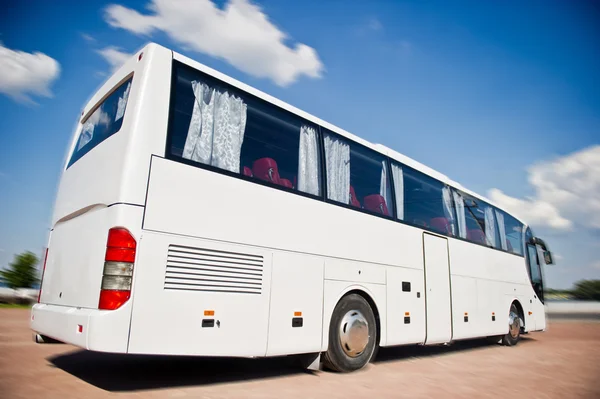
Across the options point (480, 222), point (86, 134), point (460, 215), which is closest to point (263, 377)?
point (86, 134)

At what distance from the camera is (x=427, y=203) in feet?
28.7

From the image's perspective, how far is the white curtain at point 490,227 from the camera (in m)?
10.9

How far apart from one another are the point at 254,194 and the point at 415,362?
16.1 feet

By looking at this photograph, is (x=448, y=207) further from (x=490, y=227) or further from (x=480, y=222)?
(x=490, y=227)

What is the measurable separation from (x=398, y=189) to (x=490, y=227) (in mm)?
4539

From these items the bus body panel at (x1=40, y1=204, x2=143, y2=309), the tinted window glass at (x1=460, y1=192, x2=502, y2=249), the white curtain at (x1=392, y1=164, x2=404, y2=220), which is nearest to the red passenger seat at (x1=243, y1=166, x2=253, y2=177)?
the bus body panel at (x1=40, y1=204, x2=143, y2=309)

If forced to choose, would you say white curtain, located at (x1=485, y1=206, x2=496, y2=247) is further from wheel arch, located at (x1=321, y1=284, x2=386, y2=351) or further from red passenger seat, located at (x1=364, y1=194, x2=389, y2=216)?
wheel arch, located at (x1=321, y1=284, x2=386, y2=351)

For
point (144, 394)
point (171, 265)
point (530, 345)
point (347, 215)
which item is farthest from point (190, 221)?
point (530, 345)

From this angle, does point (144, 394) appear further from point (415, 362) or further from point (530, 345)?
point (530, 345)

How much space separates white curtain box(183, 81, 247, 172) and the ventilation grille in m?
1.03

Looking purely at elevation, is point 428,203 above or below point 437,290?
above

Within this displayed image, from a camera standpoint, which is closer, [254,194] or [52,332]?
[52,332]

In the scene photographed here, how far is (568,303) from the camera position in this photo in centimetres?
3206

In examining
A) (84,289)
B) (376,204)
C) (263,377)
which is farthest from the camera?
(376,204)
